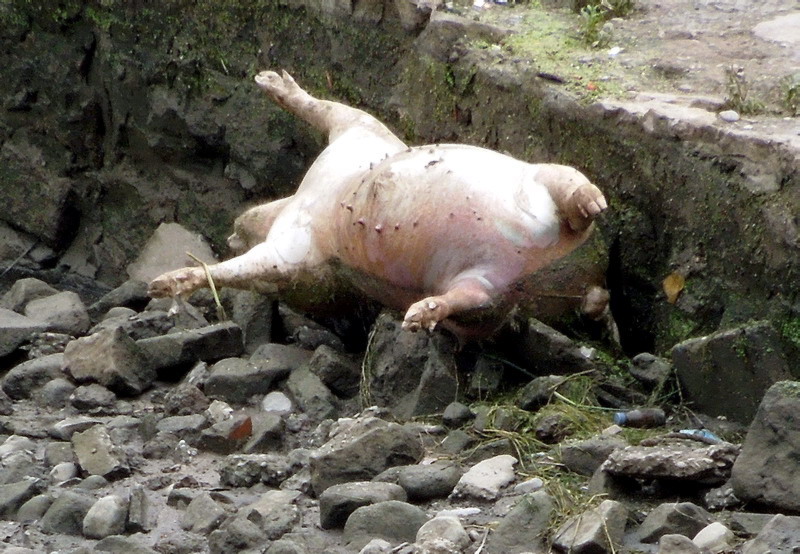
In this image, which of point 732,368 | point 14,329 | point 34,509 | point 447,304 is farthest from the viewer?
point 14,329

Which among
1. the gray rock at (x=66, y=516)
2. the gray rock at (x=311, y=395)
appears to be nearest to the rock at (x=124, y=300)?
the gray rock at (x=311, y=395)

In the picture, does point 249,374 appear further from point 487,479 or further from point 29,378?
point 487,479

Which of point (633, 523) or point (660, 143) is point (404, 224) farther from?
point (633, 523)

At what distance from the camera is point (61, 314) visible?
6.61 meters

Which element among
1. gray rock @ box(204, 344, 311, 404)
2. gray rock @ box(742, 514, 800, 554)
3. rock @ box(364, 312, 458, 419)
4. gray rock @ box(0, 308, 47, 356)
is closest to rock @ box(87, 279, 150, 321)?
gray rock @ box(0, 308, 47, 356)

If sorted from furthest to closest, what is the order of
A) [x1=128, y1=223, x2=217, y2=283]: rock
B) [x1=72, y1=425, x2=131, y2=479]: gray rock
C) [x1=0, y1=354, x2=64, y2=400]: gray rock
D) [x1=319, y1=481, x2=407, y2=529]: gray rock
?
[x1=128, y1=223, x2=217, y2=283]: rock, [x1=0, y1=354, x2=64, y2=400]: gray rock, [x1=72, y1=425, x2=131, y2=479]: gray rock, [x1=319, y1=481, x2=407, y2=529]: gray rock

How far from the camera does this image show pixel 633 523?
3807 millimetres

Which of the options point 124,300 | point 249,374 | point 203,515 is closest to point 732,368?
point 203,515

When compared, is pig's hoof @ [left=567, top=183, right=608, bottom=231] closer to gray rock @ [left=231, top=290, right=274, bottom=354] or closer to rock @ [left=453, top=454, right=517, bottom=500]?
rock @ [left=453, top=454, right=517, bottom=500]

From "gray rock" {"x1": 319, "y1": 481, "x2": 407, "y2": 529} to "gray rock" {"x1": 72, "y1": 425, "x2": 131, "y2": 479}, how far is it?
0.91m

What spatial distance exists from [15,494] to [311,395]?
53.7 inches

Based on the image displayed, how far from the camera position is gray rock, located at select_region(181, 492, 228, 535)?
4188 millimetres

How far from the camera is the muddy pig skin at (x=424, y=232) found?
486 cm

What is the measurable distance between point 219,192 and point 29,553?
389 centimetres
